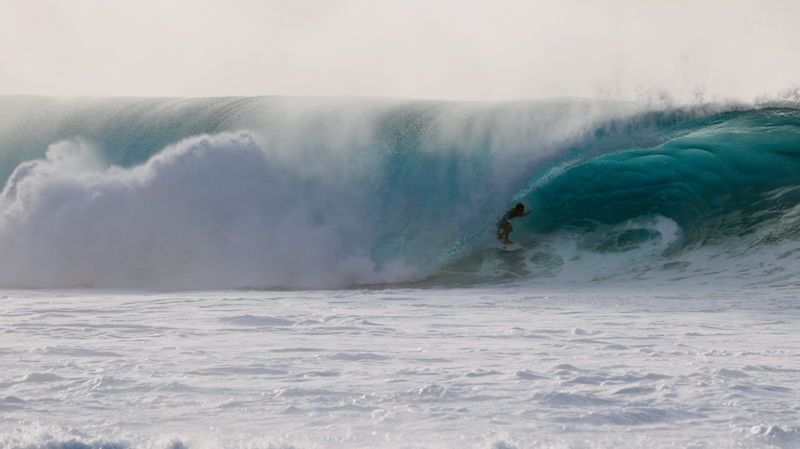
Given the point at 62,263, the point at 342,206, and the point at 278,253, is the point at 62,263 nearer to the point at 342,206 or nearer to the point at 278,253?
the point at 278,253

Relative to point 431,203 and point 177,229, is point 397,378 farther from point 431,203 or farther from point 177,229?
point 431,203

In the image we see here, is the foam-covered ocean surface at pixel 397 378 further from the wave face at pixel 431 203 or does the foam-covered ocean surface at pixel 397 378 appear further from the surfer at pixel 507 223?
the surfer at pixel 507 223

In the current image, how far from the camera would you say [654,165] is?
858 centimetres

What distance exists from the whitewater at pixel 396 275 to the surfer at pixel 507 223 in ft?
0.41

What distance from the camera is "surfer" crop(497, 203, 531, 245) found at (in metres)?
8.09

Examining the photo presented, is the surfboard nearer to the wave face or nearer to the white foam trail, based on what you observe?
the wave face

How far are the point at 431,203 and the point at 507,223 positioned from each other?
1.16 meters

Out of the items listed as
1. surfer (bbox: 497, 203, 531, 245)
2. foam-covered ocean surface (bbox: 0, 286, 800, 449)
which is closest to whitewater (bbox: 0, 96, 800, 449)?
foam-covered ocean surface (bbox: 0, 286, 800, 449)

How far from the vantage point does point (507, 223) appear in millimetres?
8258

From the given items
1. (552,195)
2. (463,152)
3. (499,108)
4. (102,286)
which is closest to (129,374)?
(102,286)

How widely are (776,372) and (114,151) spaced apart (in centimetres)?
1052

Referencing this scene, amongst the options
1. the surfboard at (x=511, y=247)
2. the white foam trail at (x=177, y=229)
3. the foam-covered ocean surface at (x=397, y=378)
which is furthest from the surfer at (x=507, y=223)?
the foam-covered ocean surface at (x=397, y=378)

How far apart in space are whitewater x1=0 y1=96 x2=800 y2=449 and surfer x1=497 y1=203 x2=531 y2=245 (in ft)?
0.41

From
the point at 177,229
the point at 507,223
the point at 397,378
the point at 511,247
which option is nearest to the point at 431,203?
the point at 507,223
